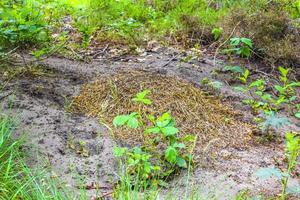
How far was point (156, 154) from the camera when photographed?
2977 mm

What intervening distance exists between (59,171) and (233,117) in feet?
5.41

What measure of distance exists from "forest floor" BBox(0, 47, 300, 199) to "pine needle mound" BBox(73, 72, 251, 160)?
0.15ft

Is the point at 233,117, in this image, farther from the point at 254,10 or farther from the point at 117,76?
the point at 254,10

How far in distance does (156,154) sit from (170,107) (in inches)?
30.7

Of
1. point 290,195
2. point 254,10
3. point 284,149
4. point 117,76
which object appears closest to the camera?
point 290,195

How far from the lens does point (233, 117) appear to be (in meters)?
3.82

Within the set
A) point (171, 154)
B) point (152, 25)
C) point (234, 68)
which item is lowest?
point (152, 25)

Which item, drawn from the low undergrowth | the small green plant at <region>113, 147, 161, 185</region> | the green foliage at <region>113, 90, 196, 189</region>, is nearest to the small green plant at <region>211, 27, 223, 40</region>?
the low undergrowth

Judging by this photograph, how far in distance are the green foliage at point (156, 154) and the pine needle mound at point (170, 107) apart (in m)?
0.16

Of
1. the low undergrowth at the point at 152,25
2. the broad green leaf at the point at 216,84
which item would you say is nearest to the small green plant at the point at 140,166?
the broad green leaf at the point at 216,84

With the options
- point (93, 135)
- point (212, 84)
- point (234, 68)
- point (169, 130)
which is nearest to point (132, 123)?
point (169, 130)

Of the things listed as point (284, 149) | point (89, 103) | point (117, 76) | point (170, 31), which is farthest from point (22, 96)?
point (170, 31)

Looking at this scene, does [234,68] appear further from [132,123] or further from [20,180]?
[20,180]

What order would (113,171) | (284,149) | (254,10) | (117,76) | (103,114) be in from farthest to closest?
(254,10) → (117,76) → (103,114) → (284,149) → (113,171)
